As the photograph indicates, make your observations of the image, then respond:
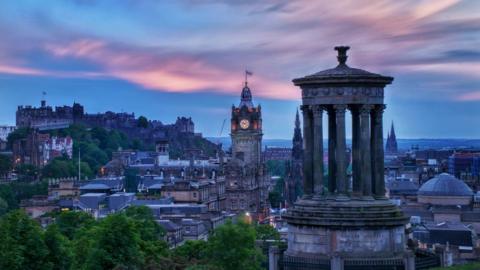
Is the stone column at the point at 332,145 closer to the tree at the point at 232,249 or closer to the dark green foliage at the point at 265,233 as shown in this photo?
the tree at the point at 232,249

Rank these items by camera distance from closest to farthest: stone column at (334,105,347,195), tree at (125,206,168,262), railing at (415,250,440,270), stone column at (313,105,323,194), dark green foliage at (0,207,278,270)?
stone column at (334,105,347,195), railing at (415,250,440,270), stone column at (313,105,323,194), dark green foliage at (0,207,278,270), tree at (125,206,168,262)

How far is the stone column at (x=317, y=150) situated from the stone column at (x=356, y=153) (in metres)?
1.42

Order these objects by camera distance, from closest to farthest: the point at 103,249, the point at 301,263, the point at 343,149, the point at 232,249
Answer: the point at 301,263, the point at 343,149, the point at 103,249, the point at 232,249

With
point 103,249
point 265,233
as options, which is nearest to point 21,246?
point 103,249

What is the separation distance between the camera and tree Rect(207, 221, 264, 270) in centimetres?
6619

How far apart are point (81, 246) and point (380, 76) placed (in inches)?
1678

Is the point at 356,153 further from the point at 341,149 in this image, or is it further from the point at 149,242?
the point at 149,242

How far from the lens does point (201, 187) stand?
172250mm

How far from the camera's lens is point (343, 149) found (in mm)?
39844

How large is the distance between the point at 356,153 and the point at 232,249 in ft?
94.1

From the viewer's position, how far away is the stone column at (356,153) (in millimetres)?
40188

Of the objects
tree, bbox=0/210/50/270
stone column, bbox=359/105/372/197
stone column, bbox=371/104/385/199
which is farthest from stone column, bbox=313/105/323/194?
tree, bbox=0/210/50/270

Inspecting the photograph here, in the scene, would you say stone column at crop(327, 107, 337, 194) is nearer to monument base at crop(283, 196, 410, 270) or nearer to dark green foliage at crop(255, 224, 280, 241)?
monument base at crop(283, 196, 410, 270)

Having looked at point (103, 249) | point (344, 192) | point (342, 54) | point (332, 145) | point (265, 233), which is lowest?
point (265, 233)
